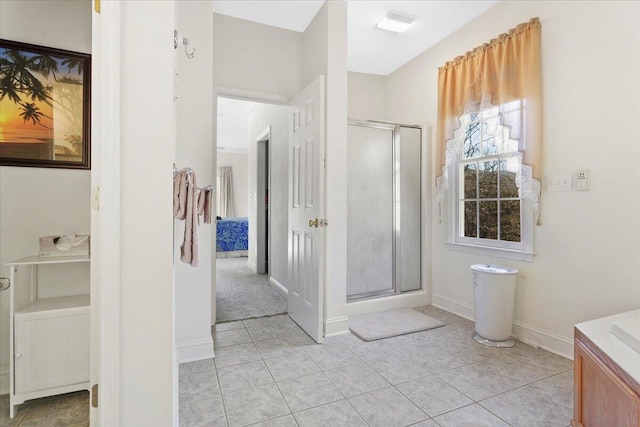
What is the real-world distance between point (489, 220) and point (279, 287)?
2512 millimetres

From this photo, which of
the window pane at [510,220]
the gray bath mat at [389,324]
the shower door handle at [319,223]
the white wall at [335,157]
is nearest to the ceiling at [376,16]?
the white wall at [335,157]

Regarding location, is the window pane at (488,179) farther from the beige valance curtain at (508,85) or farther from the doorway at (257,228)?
the doorway at (257,228)

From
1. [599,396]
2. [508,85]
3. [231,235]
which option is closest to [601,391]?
[599,396]

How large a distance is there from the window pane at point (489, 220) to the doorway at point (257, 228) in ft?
7.15

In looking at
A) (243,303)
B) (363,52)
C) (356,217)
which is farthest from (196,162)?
(363,52)

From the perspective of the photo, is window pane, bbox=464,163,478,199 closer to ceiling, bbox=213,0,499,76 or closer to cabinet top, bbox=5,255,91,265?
ceiling, bbox=213,0,499,76

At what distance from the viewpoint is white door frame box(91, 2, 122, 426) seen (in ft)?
3.13

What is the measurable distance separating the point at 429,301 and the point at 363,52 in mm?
2950

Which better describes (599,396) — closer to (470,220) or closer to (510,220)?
(510,220)

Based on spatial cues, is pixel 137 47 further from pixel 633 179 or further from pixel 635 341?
pixel 633 179

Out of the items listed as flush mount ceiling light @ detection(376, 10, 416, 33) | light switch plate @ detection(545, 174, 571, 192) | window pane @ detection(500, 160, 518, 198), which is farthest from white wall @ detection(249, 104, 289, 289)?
light switch plate @ detection(545, 174, 571, 192)

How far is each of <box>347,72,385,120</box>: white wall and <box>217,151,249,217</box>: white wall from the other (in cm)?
606

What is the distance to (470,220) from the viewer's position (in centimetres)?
315

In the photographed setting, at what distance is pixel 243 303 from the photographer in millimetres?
3551
